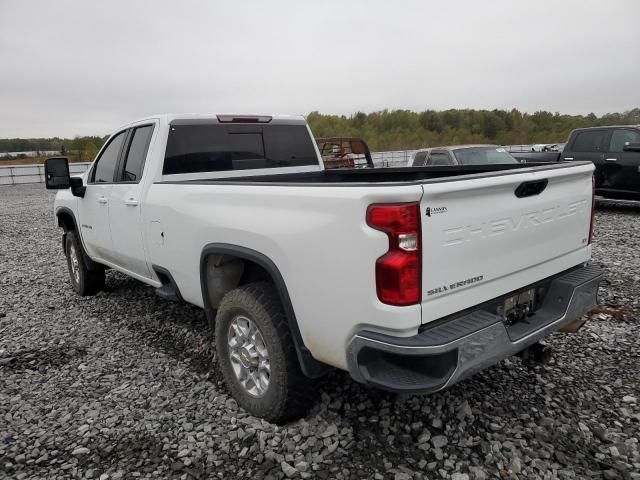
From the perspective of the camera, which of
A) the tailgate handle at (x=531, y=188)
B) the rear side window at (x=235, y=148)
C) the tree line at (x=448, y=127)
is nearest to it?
the tailgate handle at (x=531, y=188)

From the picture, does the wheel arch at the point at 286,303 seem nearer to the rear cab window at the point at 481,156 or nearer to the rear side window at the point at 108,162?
the rear side window at the point at 108,162

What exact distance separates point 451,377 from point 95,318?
4.22 meters

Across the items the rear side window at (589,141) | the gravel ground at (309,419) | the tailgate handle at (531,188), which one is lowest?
the gravel ground at (309,419)

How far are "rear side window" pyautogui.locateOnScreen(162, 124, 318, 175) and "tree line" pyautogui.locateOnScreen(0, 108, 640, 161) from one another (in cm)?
6187

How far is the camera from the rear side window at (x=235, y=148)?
4.15 metres

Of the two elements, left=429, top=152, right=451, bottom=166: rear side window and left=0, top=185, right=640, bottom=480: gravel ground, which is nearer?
left=0, top=185, right=640, bottom=480: gravel ground

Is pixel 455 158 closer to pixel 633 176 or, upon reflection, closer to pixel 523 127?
pixel 633 176

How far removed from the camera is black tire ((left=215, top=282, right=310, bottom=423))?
2.81m

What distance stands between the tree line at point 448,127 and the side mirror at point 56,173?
62.0 meters

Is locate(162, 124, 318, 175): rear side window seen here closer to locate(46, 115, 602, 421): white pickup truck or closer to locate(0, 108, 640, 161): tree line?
locate(46, 115, 602, 421): white pickup truck

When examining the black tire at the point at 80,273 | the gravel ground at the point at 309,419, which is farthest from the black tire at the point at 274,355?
the black tire at the point at 80,273

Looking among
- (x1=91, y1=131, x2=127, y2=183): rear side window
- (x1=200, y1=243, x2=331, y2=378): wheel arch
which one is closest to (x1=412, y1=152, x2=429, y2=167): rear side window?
(x1=91, y1=131, x2=127, y2=183): rear side window

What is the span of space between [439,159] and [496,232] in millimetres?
8052

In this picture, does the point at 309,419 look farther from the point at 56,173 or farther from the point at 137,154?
the point at 56,173
